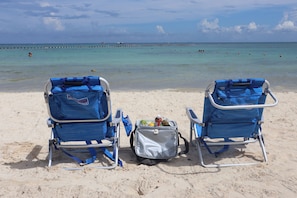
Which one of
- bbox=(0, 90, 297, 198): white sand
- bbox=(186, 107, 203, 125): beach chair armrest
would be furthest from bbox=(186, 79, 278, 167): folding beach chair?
bbox=(0, 90, 297, 198): white sand

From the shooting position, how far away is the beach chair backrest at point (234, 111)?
12.1 feet

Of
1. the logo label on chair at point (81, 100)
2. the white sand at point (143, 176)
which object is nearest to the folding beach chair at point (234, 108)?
the white sand at point (143, 176)

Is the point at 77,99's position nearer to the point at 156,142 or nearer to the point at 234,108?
the point at 156,142

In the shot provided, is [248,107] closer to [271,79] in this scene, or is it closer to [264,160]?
[264,160]

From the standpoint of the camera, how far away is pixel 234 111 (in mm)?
3727

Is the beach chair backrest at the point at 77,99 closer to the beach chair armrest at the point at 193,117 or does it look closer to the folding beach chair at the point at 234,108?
the beach chair armrest at the point at 193,117

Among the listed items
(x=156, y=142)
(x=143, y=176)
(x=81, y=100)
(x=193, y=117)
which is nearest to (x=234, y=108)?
(x=193, y=117)

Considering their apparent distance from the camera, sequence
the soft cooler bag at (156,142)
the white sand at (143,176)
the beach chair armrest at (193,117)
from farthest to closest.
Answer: the soft cooler bag at (156,142) < the beach chair armrest at (193,117) < the white sand at (143,176)

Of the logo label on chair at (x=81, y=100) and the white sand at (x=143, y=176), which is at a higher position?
the logo label on chair at (x=81, y=100)

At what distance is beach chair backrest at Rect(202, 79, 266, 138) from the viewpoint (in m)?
3.68

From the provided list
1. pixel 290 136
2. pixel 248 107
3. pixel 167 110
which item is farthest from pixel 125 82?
pixel 248 107

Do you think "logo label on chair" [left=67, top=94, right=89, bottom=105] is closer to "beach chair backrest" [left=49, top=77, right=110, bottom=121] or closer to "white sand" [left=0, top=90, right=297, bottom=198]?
"beach chair backrest" [left=49, top=77, right=110, bottom=121]

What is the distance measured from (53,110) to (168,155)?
1.55m

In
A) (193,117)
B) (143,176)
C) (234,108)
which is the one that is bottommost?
(143,176)
